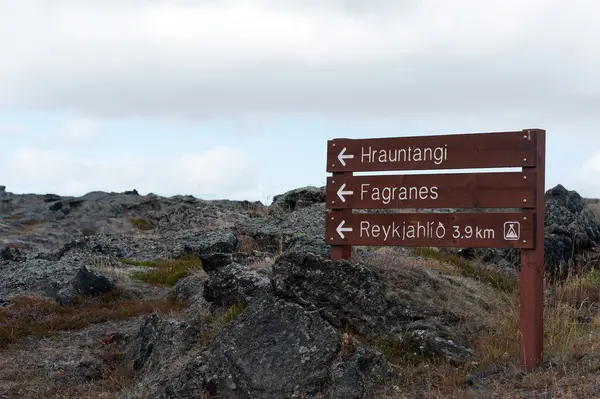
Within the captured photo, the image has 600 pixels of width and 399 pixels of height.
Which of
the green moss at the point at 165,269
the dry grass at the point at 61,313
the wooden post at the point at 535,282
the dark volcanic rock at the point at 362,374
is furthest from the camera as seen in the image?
the green moss at the point at 165,269

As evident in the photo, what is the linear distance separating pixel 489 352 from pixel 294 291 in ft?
7.45

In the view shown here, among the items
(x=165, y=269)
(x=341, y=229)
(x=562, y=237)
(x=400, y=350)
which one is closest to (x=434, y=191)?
(x=341, y=229)

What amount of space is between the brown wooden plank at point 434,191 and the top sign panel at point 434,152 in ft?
0.40

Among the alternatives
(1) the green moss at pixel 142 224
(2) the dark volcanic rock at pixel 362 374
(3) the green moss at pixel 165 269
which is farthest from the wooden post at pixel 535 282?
(1) the green moss at pixel 142 224

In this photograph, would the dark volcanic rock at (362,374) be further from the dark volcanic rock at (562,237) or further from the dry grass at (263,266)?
the dark volcanic rock at (562,237)

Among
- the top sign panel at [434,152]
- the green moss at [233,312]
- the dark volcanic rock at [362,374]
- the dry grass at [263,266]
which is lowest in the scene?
the dark volcanic rock at [362,374]

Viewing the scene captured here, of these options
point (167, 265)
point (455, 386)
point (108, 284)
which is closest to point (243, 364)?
point (455, 386)

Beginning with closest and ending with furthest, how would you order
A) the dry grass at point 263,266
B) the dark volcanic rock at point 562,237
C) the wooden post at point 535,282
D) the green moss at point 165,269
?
1. the wooden post at point 535,282
2. the dry grass at point 263,266
3. the green moss at point 165,269
4. the dark volcanic rock at point 562,237

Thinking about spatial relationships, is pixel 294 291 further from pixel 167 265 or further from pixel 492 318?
pixel 167 265

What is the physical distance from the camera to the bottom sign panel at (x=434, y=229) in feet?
27.9

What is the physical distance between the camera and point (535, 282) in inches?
332

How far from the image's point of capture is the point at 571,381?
24.5ft

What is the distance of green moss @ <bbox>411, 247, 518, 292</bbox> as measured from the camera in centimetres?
1293

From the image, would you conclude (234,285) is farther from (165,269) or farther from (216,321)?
(165,269)
